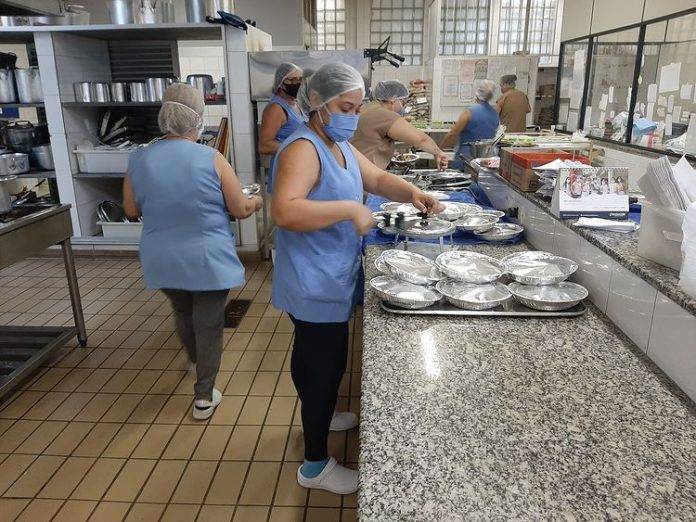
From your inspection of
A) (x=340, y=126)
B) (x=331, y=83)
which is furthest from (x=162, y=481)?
(x=331, y=83)

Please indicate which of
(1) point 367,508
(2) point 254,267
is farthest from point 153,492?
(2) point 254,267

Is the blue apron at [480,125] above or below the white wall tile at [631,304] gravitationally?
above

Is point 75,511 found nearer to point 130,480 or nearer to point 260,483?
point 130,480

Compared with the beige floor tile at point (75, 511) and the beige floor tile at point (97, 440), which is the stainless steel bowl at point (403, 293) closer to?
the beige floor tile at point (75, 511)

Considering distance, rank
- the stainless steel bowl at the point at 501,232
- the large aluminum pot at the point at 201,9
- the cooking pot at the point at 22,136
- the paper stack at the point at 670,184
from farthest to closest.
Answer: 1. the cooking pot at the point at 22,136
2. the large aluminum pot at the point at 201,9
3. the stainless steel bowl at the point at 501,232
4. the paper stack at the point at 670,184

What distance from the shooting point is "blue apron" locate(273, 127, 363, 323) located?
5.44 ft

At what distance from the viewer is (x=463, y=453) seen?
1.02 meters

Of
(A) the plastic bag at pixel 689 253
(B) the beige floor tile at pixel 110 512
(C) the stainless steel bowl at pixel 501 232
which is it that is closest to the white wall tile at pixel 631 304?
(A) the plastic bag at pixel 689 253

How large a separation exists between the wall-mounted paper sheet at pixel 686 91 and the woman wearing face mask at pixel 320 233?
3627mm

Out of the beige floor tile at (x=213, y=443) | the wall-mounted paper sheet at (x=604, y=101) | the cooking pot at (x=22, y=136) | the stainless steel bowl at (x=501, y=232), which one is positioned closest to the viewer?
the beige floor tile at (x=213, y=443)

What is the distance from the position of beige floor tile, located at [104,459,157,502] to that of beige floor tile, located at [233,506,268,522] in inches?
17.1

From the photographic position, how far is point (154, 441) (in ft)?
7.64

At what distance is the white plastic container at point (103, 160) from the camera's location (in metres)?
4.58

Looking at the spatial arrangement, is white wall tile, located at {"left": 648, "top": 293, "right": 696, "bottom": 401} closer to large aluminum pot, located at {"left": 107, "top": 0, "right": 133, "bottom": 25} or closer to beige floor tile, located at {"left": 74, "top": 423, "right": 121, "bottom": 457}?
beige floor tile, located at {"left": 74, "top": 423, "right": 121, "bottom": 457}
